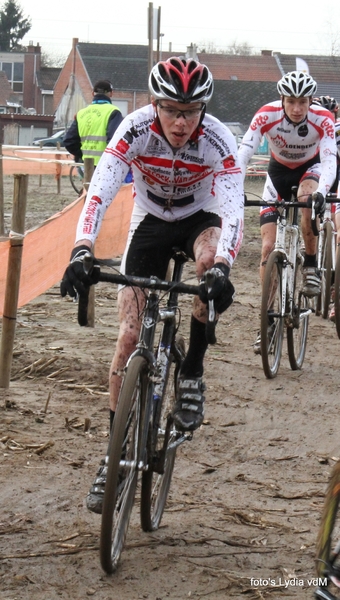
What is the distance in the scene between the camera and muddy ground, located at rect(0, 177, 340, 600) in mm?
4027

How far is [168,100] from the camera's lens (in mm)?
4445

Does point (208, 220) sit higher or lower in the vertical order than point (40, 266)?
higher

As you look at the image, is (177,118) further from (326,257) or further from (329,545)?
(326,257)

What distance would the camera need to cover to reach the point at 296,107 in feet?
27.0

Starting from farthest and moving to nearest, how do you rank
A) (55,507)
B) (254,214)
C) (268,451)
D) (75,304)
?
(254,214) < (75,304) < (268,451) < (55,507)

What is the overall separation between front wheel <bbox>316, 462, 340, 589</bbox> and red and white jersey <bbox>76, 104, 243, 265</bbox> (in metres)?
1.31

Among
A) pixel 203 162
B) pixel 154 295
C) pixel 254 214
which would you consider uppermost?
pixel 203 162

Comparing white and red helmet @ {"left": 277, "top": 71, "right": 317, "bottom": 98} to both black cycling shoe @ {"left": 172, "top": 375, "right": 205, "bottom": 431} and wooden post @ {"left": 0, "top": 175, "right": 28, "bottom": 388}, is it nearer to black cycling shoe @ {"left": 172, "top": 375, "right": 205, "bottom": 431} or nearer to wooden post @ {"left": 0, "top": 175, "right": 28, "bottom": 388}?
wooden post @ {"left": 0, "top": 175, "right": 28, "bottom": 388}

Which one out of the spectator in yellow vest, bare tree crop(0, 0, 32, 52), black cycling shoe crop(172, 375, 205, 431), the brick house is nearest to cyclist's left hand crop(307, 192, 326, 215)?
black cycling shoe crop(172, 375, 205, 431)

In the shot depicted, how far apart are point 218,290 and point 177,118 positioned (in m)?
0.95

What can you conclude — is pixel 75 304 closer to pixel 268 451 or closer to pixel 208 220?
pixel 268 451

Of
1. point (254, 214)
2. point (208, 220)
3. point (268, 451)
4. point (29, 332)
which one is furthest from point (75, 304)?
point (254, 214)

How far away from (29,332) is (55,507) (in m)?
4.16

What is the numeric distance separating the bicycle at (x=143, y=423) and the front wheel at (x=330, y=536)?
0.84 m
